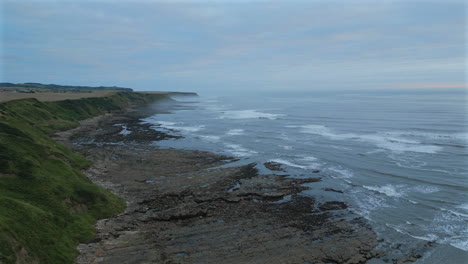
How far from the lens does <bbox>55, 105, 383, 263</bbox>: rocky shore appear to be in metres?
18.2

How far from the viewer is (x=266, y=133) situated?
65.9 m

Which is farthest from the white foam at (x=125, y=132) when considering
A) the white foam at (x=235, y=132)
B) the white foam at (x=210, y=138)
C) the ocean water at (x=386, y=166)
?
the white foam at (x=235, y=132)

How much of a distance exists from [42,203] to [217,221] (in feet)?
38.3

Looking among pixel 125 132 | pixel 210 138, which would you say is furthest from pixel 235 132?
pixel 125 132

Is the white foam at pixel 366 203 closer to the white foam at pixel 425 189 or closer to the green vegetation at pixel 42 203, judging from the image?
the white foam at pixel 425 189

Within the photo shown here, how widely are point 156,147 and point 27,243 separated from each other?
112ft

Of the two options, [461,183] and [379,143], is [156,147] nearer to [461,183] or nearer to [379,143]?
[379,143]

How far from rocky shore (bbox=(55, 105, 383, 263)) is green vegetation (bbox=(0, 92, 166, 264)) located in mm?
1240

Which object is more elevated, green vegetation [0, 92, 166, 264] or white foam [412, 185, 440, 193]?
green vegetation [0, 92, 166, 264]

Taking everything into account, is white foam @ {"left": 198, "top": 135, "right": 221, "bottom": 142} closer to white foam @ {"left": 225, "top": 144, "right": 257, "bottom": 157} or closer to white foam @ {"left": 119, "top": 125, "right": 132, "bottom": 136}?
white foam @ {"left": 225, "top": 144, "right": 257, "bottom": 157}

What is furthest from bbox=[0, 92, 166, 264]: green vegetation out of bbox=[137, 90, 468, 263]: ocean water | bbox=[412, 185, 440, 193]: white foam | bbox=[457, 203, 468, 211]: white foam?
bbox=[457, 203, 468, 211]: white foam

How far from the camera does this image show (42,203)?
20.7 m

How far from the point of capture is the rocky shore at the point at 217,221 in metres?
18.2

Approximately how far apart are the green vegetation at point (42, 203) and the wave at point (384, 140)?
41.4 meters
